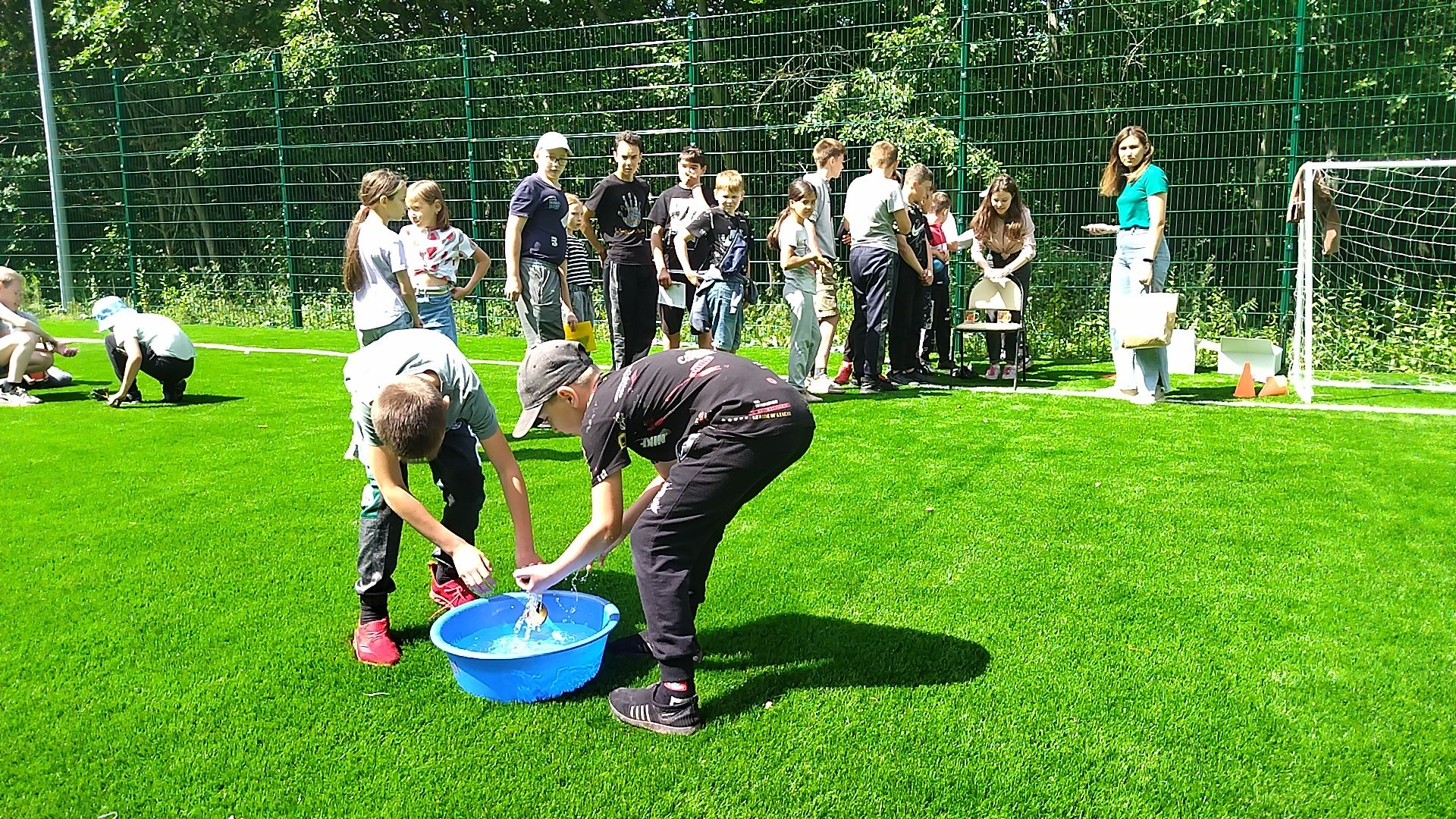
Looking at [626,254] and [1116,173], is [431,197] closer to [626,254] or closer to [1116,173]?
[626,254]

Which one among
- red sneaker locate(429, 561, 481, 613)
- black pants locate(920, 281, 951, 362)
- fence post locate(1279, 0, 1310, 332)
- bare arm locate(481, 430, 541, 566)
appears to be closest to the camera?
bare arm locate(481, 430, 541, 566)

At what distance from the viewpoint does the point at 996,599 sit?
430 cm

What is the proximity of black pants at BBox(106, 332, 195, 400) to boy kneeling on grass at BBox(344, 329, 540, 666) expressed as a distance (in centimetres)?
537

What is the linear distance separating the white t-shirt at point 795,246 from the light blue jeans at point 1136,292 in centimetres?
232

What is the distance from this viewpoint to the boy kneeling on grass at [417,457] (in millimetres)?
3189

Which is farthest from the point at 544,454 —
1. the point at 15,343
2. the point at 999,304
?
the point at 15,343

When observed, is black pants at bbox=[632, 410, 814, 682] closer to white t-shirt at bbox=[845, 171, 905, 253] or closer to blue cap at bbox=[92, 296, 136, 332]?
white t-shirt at bbox=[845, 171, 905, 253]

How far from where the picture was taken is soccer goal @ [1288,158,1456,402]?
982 cm

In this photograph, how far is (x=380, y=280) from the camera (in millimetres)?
6266

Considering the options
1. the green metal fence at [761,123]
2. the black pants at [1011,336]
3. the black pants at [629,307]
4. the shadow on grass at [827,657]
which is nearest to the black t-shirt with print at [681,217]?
the black pants at [629,307]

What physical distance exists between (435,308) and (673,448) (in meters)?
4.06

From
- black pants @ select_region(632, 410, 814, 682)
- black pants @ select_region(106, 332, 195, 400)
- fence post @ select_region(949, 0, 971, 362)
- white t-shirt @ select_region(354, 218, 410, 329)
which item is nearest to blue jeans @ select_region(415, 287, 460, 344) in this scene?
white t-shirt @ select_region(354, 218, 410, 329)

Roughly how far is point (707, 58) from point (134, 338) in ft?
22.1

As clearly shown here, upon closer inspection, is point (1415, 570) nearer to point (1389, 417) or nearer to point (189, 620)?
point (1389, 417)
